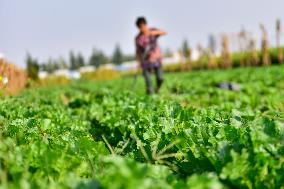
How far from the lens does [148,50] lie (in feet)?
38.9

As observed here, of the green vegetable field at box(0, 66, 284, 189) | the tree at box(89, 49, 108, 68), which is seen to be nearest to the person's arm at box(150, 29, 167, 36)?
the green vegetable field at box(0, 66, 284, 189)

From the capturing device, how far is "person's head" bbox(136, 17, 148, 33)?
11.5 m

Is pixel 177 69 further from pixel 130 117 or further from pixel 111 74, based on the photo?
pixel 130 117

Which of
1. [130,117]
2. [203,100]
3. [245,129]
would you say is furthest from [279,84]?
[245,129]

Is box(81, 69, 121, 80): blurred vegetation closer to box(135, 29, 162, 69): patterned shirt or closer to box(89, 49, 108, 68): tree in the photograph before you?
box(135, 29, 162, 69): patterned shirt

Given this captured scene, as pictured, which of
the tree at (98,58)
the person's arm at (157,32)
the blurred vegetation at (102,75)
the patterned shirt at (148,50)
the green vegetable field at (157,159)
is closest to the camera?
the green vegetable field at (157,159)

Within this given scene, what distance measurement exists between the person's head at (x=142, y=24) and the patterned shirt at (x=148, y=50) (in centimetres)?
15

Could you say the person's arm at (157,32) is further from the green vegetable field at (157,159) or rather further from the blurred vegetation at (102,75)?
the blurred vegetation at (102,75)

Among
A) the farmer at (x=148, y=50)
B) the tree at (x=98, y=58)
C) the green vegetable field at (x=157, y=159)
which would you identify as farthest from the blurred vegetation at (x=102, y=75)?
the tree at (x=98, y=58)

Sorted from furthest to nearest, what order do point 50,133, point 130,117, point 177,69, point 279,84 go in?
point 177,69
point 279,84
point 130,117
point 50,133

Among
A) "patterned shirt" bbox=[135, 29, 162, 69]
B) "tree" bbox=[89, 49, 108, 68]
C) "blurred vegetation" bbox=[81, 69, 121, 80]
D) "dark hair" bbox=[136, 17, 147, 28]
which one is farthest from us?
"tree" bbox=[89, 49, 108, 68]

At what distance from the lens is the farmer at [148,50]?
11.7m

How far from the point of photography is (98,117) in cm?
743

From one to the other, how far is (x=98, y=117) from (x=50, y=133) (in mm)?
3326
